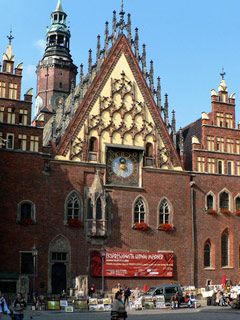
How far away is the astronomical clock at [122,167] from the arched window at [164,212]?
9.37 ft

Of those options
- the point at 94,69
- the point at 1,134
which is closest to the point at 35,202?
the point at 1,134

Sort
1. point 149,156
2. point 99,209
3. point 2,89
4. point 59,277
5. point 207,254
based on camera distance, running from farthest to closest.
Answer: point 207,254, point 149,156, point 99,209, point 2,89, point 59,277

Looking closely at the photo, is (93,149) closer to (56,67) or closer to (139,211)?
(139,211)

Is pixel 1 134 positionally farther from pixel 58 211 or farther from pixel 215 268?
pixel 215 268

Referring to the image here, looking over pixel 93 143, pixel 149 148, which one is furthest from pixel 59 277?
pixel 149 148

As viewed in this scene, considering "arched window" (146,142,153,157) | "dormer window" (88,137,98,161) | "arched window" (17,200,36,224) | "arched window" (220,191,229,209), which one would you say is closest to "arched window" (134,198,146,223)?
"arched window" (146,142,153,157)

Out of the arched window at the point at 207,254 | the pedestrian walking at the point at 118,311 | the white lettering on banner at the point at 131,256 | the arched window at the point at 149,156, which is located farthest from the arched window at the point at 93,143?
the pedestrian walking at the point at 118,311

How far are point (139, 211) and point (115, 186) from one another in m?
2.93

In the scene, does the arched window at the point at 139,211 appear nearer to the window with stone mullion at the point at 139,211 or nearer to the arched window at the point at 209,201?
the window with stone mullion at the point at 139,211

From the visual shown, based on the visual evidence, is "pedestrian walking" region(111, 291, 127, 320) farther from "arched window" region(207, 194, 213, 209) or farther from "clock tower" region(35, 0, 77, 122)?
"clock tower" region(35, 0, 77, 122)

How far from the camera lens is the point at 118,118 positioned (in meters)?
49.4

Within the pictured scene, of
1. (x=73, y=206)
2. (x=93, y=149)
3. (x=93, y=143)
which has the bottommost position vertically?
(x=73, y=206)

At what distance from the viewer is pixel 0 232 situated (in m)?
43.0

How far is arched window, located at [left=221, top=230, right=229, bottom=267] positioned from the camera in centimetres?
5069
